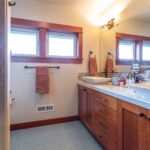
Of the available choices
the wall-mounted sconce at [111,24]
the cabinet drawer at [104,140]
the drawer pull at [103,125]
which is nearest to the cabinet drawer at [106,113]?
the drawer pull at [103,125]

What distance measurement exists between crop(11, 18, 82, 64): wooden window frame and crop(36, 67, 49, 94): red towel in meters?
0.19

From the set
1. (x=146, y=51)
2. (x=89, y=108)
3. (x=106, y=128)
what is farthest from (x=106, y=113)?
(x=146, y=51)

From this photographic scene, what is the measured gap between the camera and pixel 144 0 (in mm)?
2045

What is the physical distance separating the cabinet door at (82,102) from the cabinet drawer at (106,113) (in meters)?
0.45

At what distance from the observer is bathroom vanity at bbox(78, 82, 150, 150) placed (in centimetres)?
121

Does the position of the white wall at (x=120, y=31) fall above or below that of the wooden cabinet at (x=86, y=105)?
above

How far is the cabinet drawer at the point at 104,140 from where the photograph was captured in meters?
1.68

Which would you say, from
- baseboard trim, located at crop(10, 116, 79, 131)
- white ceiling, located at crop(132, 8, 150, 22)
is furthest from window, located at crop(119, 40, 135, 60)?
baseboard trim, located at crop(10, 116, 79, 131)

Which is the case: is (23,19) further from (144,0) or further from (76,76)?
(144,0)

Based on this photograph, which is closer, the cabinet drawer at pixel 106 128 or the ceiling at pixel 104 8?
the cabinet drawer at pixel 106 128

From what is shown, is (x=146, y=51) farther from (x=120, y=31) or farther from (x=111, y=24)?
(x=111, y=24)

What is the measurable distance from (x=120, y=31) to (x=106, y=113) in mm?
1507

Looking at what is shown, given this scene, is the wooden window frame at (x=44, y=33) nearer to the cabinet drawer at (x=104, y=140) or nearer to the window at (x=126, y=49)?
the window at (x=126, y=49)

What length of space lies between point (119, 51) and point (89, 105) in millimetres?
1114
